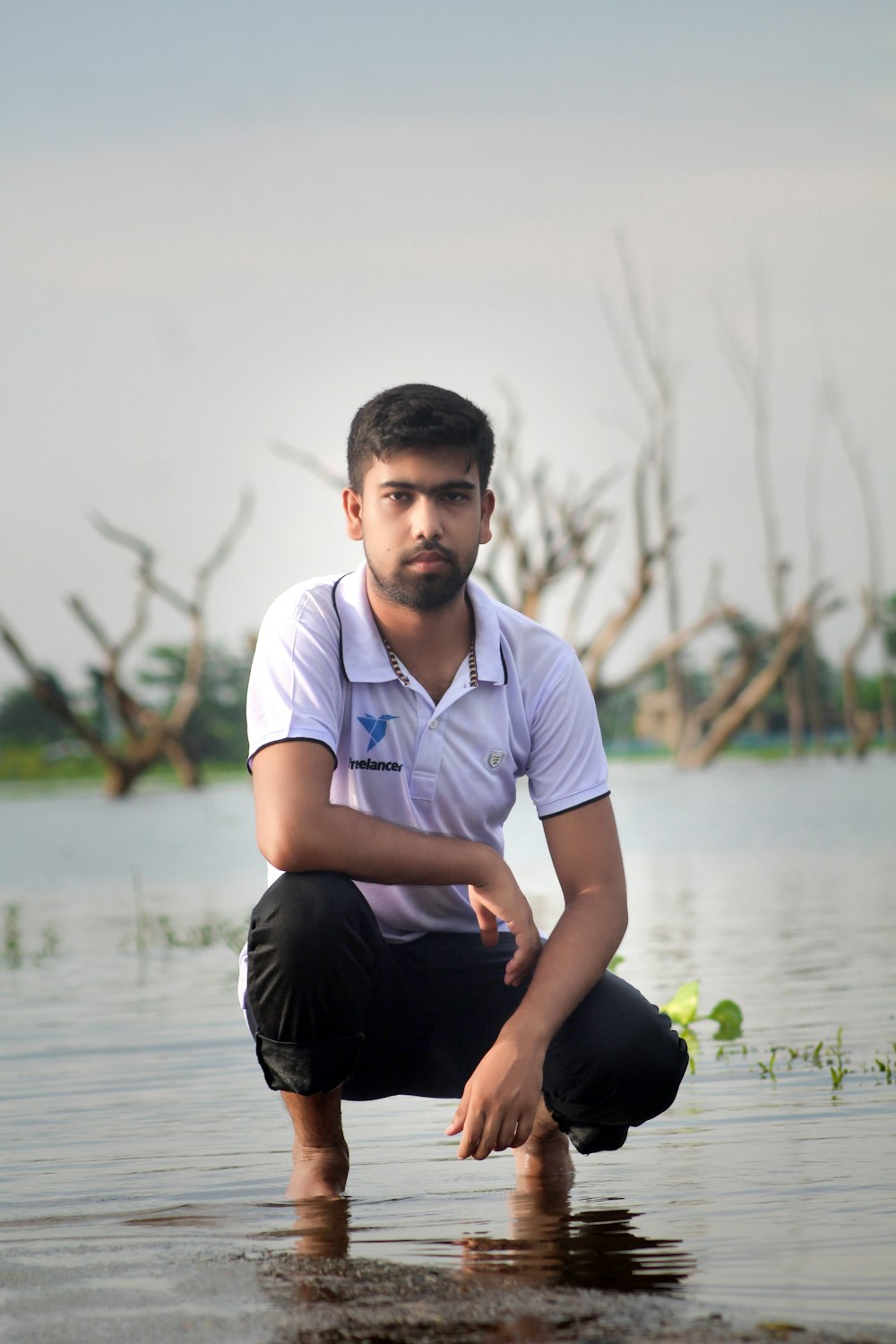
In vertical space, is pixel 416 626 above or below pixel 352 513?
below

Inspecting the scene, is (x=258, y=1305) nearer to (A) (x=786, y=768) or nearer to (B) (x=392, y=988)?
(B) (x=392, y=988)

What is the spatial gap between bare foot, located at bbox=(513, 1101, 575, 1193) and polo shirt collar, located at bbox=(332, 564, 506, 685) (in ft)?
2.56

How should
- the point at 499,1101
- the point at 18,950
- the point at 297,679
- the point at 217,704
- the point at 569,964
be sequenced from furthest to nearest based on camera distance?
the point at 217,704 → the point at 18,950 → the point at 297,679 → the point at 569,964 → the point at 499,1101

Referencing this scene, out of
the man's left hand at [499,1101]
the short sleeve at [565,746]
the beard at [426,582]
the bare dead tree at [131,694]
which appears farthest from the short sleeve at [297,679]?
the bare dead tree at [131,694]

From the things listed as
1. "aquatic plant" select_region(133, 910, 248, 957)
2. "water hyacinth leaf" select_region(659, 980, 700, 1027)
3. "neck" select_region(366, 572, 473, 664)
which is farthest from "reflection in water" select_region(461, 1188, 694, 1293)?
"aquatic plant" select_region(133, 910, 248, 957)

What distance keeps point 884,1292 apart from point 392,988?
105 cm

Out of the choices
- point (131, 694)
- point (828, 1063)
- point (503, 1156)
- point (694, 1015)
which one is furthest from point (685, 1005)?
point (131, 694)

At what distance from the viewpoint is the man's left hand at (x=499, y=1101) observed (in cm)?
250

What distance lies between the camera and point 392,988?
9.43 ft

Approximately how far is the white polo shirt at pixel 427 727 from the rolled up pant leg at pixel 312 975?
0.58ft

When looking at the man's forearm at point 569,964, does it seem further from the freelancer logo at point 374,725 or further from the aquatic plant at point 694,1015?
the aquatic plant at point 694,1015

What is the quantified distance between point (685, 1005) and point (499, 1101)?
2112 millimetres

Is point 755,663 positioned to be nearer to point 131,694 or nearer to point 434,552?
point 131,694

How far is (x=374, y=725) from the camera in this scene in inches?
115
